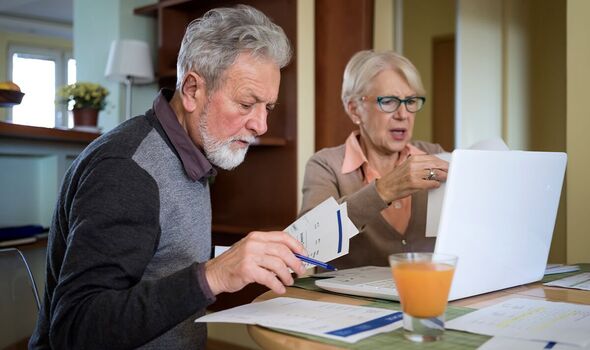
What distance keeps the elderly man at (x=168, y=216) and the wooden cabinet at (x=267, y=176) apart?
1873 millimetres

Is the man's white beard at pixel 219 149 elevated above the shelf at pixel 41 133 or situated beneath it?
situated beneath

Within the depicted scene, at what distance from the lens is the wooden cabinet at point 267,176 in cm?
330

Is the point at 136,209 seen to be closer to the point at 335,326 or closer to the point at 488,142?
the point at 335,326

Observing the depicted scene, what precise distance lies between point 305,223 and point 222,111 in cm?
32

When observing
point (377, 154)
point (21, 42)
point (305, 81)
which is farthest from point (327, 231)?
point (21, 42)

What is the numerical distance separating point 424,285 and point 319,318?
0.24m

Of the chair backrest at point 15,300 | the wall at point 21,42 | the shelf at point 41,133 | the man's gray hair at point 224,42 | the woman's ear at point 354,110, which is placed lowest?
the chair backrest at point 15,300

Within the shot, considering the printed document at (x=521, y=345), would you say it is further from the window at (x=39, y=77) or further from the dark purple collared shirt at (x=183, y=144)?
the window at (x=39, y=77)

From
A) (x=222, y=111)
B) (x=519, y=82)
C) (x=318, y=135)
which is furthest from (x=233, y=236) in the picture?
(x=222, y=111)

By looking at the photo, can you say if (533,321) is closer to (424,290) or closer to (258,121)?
(424,290)

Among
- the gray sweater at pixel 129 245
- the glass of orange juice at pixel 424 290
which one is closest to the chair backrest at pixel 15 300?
the gray sweater at pixel 129 245

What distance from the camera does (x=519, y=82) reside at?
394 centimetres

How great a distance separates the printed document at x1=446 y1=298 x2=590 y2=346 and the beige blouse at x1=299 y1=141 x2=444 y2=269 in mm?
536

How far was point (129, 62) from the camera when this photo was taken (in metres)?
3.93
